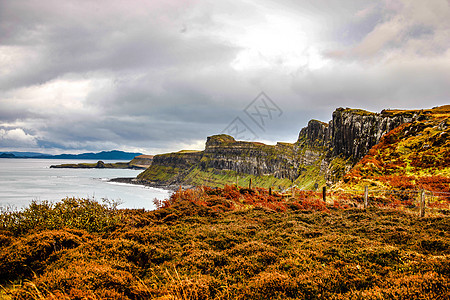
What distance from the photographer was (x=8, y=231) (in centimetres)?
941

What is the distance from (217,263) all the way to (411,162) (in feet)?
99.7

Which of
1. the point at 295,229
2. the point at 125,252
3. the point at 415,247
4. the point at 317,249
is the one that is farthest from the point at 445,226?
the point at 125,252

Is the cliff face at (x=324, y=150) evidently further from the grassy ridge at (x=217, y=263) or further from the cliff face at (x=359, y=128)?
the grassy ridge at (x=217, y=263)

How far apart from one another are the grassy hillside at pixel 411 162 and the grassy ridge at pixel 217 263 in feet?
45.4

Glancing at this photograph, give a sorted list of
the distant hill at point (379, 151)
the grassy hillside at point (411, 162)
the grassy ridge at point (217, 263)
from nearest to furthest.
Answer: the grassy ridge at point (217, 263), the grassy hillside at point (411, 162), the distant hill at point (379, 151)

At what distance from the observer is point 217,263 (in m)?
6.69

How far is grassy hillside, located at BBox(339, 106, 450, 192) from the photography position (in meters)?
22.9

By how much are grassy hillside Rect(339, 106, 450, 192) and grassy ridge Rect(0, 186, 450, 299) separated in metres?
13.8

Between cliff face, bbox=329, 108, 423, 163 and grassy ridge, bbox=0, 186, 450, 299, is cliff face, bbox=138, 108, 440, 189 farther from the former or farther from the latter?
grassy ridge, bbox=0, 186, 450, 299

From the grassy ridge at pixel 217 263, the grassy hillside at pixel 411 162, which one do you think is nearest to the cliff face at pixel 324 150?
the grassy hillside at pixel 411 162

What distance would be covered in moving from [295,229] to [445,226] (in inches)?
271

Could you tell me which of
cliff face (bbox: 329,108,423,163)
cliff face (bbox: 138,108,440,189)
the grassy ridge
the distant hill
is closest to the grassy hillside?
the distant hill

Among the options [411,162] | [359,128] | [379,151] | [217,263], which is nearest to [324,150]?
[359,128]

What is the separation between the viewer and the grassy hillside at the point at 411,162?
22875mm
